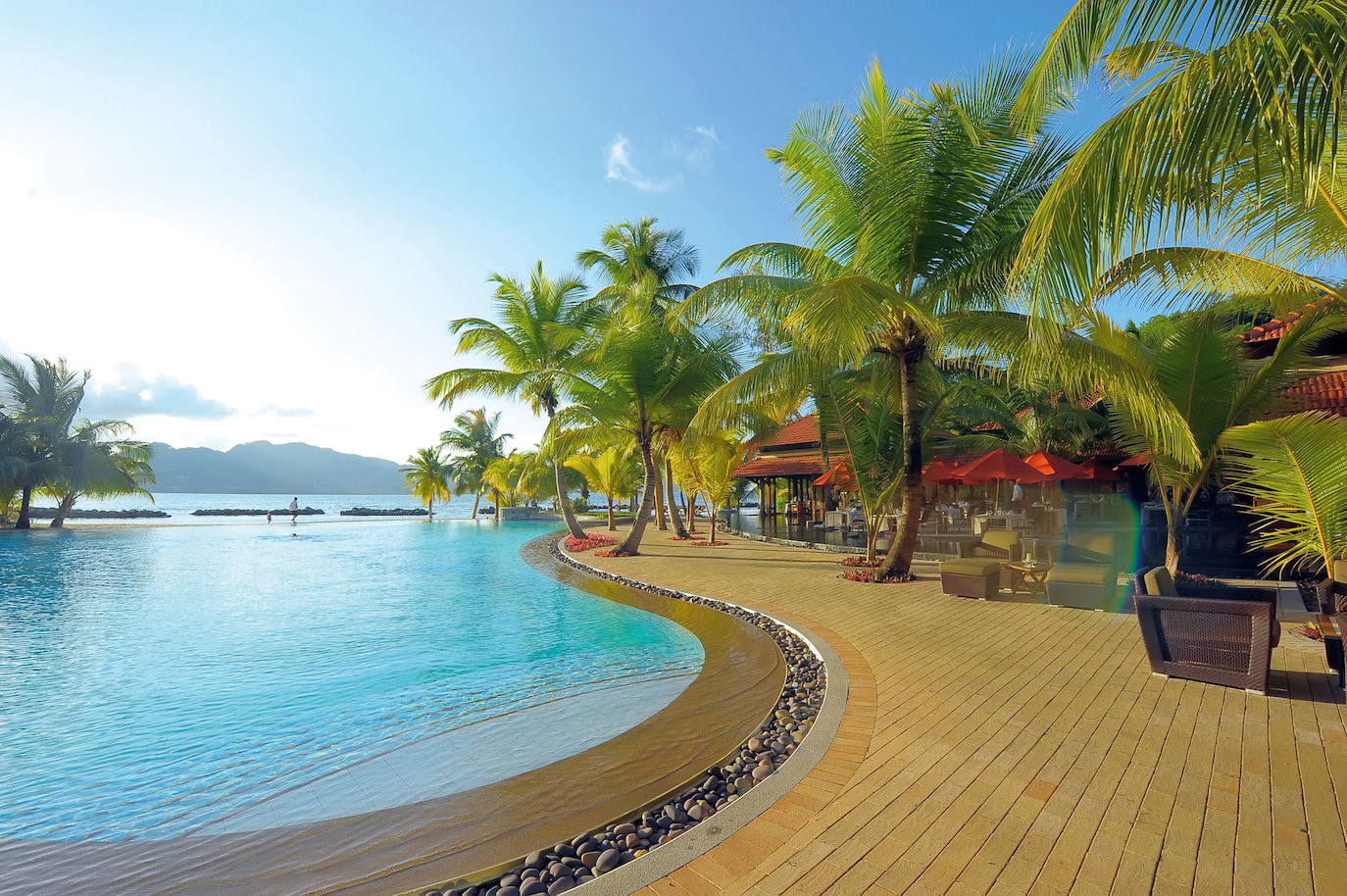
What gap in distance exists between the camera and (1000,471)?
12.2 m

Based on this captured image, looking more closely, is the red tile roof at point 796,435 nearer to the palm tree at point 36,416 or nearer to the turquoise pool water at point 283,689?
the turquoise pool water at point 283,689

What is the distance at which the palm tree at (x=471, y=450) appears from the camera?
3653cm

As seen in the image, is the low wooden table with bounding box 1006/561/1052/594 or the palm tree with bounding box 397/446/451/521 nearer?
the low wooden table with bounding box 1006/561/1052/594

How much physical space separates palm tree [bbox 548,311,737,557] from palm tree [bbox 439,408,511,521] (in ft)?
75.8

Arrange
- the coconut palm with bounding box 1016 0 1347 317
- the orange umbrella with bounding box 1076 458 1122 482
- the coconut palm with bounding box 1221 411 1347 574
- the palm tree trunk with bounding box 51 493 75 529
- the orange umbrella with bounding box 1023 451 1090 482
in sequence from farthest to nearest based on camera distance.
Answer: the palm tree trunk with bounding box 51 493 75 529 < the orange umbrella with bounding box 1076 458 1122 482 < the orange umbrella with bounding box 1023 451 1090 482 < the coconut palm with bounding box 1221 411 1347 574 < the coconut palm with bounding box 1016 0 1347 317

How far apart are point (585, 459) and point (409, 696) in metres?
18.9

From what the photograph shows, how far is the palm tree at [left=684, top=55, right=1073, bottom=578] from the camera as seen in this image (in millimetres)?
7828

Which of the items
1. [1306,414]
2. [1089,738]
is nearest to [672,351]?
[1306,414]

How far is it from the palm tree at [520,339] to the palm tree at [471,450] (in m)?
20.3

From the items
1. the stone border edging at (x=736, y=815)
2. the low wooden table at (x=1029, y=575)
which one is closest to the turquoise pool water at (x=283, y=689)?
the stone border edging at (x=736, y=815)

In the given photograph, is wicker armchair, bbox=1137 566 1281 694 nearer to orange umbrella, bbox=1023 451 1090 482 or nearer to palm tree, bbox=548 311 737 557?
orange umbrella, bbox=1023 451 1090 482

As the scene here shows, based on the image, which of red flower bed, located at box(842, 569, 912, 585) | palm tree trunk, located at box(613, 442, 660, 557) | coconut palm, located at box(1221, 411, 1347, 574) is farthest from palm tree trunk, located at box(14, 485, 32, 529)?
coconut palm, located at box(1221, 411, 1347, 574)

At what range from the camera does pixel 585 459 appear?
2462 cm

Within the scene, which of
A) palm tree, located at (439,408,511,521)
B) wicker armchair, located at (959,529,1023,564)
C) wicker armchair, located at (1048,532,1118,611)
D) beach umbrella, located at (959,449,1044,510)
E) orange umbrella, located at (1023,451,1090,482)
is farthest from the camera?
palm tree, located at (439,408,511,521)
